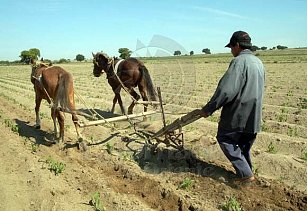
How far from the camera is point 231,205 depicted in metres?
4.47

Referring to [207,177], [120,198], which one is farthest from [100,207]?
[207,177]

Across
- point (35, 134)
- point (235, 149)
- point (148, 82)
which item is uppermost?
point (148, 82)

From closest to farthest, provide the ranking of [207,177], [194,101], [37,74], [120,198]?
[120,198] < [207,177] < [37,74] < [194,101]

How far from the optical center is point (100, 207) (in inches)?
180

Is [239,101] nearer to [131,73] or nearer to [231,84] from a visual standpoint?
[231,84]

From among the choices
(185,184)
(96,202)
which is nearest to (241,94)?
(185,184)

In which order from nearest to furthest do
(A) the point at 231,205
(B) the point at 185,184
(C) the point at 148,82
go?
(A) the point at 231,205, (B) the point at 185,184, (C) the point at 148,82

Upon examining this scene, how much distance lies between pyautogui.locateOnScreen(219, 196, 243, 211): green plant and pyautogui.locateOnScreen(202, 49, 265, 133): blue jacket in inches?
39.1

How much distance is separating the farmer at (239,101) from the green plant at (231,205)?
0.57m

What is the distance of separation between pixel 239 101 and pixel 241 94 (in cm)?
10

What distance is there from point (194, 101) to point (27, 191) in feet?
30.5

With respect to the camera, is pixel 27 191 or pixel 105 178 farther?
pixel 105 178

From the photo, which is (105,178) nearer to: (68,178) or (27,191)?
(68,178)

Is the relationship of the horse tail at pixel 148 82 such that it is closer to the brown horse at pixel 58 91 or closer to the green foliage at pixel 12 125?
the brown horse at pixel 58 91
